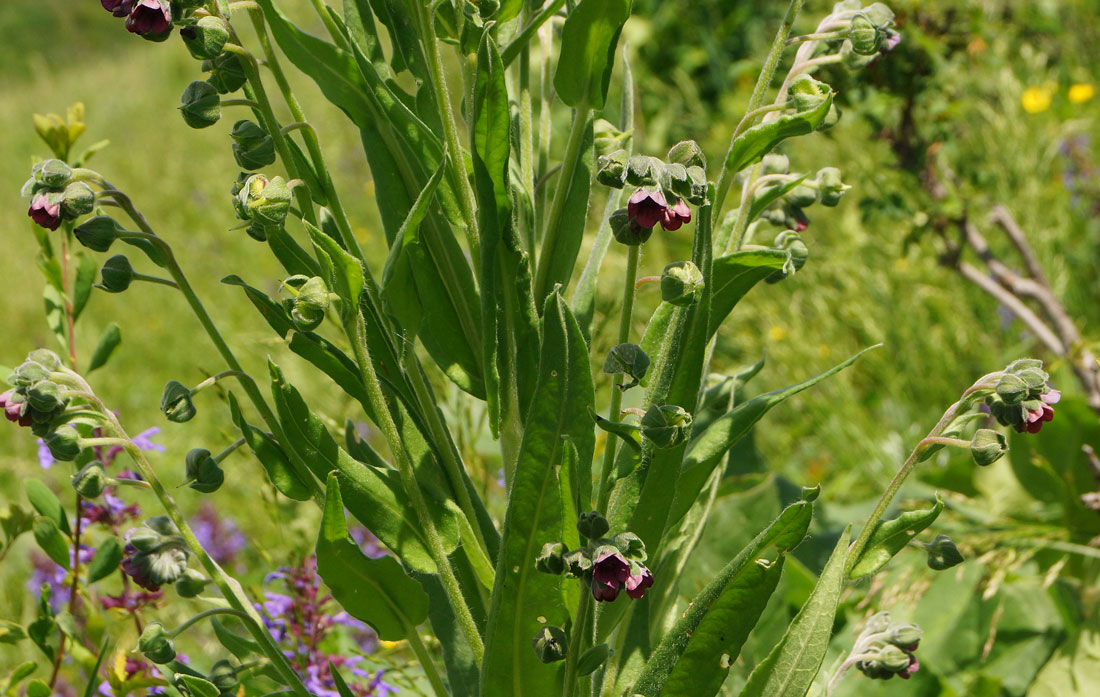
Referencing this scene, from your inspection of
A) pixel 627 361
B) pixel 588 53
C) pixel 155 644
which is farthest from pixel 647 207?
pixel 155 644

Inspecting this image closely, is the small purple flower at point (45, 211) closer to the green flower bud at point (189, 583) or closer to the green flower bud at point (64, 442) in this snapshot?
the green flower bud at point (64, 442)

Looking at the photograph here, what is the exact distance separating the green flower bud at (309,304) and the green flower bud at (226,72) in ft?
0.83

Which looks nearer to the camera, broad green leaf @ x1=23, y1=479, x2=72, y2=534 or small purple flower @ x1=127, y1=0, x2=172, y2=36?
small purple flower @ x1=127, y1=0, x2=172, y2=36

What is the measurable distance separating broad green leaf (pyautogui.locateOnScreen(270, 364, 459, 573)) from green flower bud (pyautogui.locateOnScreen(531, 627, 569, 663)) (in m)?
0.17

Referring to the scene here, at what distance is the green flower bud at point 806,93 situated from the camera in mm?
1111

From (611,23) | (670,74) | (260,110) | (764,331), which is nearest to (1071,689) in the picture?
(611,23)

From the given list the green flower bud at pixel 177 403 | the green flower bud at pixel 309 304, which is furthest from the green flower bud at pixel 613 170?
the green flower bud at pixel 177 403

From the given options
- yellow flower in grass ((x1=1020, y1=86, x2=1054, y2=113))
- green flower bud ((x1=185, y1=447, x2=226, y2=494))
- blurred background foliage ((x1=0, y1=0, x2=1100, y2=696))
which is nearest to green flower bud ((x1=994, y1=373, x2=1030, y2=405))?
blurred background foliage ((x1=0, y1=0, x2=1100, y2=696))

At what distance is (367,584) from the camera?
1.17 m

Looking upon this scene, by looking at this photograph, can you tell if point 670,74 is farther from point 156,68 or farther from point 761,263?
point 156,68

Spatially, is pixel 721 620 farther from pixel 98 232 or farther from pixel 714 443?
pixel 98 232

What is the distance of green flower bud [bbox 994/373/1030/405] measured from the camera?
1.10 meters

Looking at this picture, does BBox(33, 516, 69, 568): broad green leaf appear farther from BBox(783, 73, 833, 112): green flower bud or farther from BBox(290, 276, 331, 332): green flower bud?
BBox(783, 73, 833, 112): green flower bud

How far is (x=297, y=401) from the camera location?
43.4 inches
